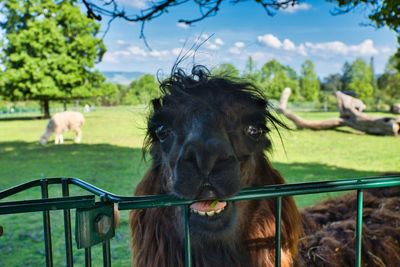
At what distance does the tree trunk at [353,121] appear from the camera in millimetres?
16703

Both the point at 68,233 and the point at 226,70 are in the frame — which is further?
the point at 226,70

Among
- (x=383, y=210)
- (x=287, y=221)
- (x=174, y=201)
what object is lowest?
(x=383, y=210)

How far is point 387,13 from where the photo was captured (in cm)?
473

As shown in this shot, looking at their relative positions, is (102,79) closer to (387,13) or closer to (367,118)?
(367,118)

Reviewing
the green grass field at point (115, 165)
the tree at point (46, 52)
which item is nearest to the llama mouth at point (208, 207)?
the green grass field at point (115, 165)

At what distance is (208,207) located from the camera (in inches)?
64.6

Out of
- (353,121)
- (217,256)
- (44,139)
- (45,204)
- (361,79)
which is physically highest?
(361,79)

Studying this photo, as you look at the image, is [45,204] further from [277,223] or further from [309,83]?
[309,83]

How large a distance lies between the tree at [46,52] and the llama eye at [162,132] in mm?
33201

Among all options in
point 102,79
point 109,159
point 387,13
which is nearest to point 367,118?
point 109,159

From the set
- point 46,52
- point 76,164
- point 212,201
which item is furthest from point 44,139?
point 46,52

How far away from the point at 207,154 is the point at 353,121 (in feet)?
58.0

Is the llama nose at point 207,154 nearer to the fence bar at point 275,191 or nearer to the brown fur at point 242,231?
the fence bar at point 275,191

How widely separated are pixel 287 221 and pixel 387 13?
3634 mm
